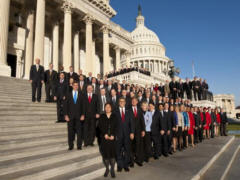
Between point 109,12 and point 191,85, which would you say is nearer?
point 191,85

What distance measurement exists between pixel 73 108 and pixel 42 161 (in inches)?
82.3

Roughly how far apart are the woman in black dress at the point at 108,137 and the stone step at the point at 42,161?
0.90 meters

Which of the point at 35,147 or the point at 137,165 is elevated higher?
the point at 35,147

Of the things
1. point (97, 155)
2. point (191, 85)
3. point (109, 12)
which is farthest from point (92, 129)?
point (109, 12)

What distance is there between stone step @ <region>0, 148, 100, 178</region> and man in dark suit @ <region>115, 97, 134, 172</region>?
0.88 metres

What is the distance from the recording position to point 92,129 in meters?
A: 6.50

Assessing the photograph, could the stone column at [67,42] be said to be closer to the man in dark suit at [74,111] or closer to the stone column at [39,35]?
the stone column at [39,35]

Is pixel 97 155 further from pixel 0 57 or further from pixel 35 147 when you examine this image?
pixel 0 57

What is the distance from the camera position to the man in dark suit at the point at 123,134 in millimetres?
5105

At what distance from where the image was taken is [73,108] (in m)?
6.18

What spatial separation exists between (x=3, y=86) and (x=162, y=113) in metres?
8.50

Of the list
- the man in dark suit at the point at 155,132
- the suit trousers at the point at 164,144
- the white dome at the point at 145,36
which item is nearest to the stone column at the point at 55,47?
the man in dark suit at the point at 155,132

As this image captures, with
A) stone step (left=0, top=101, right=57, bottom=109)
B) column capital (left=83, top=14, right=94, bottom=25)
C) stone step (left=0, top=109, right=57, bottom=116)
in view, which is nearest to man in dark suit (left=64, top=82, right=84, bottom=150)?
stone step (left=0, top=109, right=57, bottom=116)

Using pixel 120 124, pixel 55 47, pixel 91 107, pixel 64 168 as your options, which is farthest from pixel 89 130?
pixel 55 47
